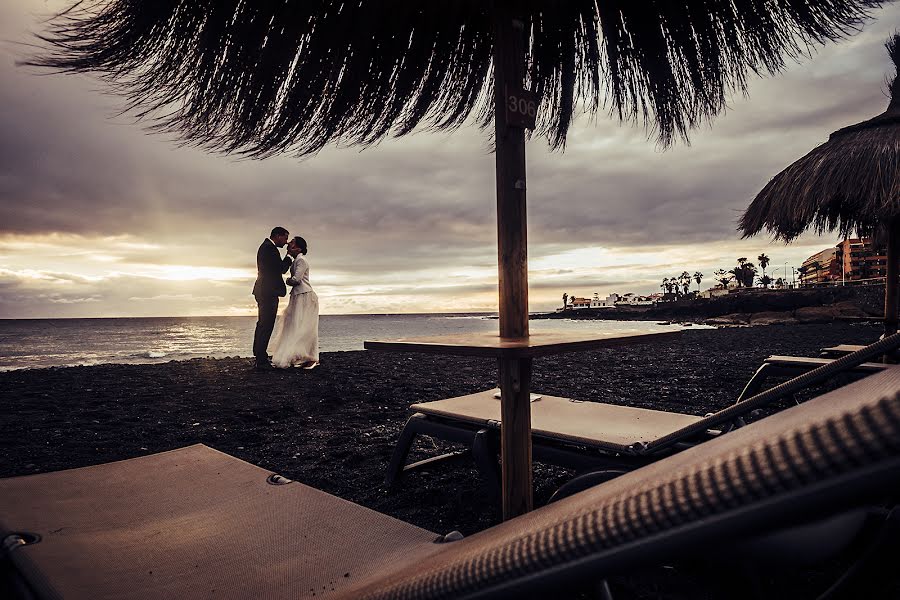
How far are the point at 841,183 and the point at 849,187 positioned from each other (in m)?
0.11

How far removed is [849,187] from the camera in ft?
20.4

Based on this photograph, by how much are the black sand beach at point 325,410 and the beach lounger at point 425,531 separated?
115cm

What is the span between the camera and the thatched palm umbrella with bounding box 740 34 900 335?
6055 millimetres

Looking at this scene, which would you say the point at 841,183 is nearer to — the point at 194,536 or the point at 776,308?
the point at 194,536

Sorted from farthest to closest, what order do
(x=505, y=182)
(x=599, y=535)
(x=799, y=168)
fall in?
1. (x=799, y=168)
2. (x=505, y=182)
3. (x=599, y=535)

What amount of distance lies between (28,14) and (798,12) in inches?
113

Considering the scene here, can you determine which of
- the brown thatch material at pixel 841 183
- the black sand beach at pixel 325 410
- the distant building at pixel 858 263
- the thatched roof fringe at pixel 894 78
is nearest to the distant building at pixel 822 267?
the distant building at pixel 858 263

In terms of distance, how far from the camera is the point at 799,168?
7.00 metres

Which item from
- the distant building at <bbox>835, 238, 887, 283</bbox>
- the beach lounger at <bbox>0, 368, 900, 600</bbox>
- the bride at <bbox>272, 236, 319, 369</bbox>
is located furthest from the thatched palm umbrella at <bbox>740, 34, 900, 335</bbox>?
the distant building at <bbox>835, 238, 887, 283</bbox>

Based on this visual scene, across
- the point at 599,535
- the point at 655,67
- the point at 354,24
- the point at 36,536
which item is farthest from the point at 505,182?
the point at 36,536

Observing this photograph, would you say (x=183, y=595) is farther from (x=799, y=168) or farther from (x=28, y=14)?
(x=799, y=168)

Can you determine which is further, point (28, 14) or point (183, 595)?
point (28, 14)

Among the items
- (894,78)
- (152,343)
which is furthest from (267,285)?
(152,343)

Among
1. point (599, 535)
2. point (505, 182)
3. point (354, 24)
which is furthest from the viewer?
point (354, 24)
